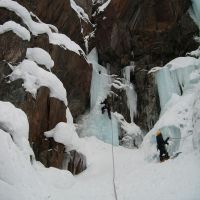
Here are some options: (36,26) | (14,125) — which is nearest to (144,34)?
(36,26)

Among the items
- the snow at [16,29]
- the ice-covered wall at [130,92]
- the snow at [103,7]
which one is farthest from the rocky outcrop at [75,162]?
the snow at [103,7]

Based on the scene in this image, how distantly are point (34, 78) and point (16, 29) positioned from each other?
2321 millimetres

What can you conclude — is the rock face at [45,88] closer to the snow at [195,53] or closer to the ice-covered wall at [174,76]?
the ice-covered wall at [174,76]

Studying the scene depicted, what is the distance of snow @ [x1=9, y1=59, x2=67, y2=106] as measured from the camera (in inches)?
584

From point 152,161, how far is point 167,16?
11.7m

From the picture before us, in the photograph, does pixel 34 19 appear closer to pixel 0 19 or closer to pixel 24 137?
pixel 0 19

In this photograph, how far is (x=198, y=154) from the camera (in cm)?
1170

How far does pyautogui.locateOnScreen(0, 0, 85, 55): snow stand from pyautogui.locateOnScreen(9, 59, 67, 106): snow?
2.23 m

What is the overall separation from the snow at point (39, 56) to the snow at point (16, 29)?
0.56 m

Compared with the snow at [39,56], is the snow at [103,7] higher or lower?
lower

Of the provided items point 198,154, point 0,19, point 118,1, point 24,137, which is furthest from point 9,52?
point 118,1

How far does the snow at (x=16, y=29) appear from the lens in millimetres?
15797

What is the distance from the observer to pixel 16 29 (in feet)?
52.4

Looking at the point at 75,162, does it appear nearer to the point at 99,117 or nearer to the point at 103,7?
the point at 99,117
